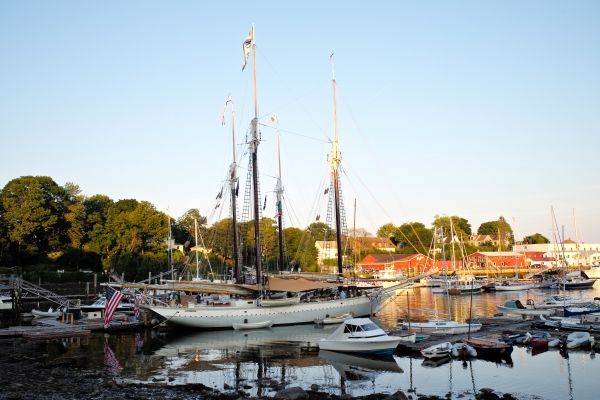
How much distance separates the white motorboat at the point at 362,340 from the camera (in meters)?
30.2

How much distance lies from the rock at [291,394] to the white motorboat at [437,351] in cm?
981

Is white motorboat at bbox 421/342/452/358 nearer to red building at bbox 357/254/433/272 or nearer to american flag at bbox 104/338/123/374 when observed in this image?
american flag at bbox 104/338/123/374

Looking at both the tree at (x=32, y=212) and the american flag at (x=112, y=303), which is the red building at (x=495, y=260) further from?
the american flag at (x=112, y=303)

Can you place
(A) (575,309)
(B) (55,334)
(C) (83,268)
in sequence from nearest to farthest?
(B) (55,334) < (A) (575,309) < (C) (83,268)

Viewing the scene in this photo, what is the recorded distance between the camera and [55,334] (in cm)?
3891

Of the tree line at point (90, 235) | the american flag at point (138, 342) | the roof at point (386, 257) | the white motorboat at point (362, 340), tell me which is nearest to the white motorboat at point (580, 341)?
the white motorboat at point (362, 340)

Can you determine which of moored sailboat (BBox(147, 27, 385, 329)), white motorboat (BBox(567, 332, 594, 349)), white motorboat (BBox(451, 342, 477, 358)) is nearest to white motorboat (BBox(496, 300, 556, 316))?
moored sailboat (BBox(147, 27, 385, 329))

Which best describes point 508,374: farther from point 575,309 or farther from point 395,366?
point 575,309

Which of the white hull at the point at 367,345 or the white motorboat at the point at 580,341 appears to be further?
the white motorboat at the point at 580,341

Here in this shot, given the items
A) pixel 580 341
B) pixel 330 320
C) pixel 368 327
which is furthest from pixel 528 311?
pixel 368 327

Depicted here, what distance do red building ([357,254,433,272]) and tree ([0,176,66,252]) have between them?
70.8m

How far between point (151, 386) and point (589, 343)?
24143mm

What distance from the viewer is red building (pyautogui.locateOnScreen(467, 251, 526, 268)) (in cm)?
14425

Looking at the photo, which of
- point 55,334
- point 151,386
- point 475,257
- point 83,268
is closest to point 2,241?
point 83,268
